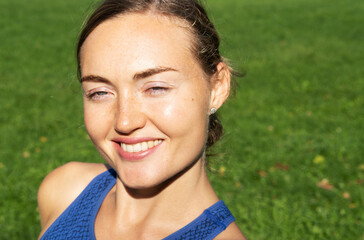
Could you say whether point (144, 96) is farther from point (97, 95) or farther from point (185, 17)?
point (185, 17)

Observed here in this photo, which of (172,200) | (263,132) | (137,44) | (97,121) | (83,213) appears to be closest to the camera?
(137,44)

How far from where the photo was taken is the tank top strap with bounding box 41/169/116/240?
2043mm

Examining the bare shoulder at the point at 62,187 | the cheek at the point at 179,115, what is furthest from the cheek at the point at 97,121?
the bare shoulder at the point at 62,187

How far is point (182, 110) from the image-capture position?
1.75 meters

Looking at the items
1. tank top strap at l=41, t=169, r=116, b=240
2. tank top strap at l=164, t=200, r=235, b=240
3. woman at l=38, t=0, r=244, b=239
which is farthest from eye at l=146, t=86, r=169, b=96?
tank top strap at l=41, t=169, r=116, b=240

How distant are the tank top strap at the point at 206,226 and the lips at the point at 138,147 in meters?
0.36

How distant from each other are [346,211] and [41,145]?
422 cm

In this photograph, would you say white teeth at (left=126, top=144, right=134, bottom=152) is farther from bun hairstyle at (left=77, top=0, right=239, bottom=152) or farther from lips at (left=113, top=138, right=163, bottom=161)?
bun hairstyle at (left=77, top=0, right=239, bottom=152)

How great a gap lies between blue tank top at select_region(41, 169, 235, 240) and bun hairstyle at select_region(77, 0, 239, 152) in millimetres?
563

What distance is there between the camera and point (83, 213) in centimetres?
213

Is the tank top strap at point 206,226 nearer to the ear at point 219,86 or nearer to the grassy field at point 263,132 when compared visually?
the ear at point 219,86

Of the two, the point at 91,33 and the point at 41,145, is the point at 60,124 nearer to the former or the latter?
the point at 41,145

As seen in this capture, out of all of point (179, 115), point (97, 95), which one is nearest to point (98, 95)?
point (97, 95)

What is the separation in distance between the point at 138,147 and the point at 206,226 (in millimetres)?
428
